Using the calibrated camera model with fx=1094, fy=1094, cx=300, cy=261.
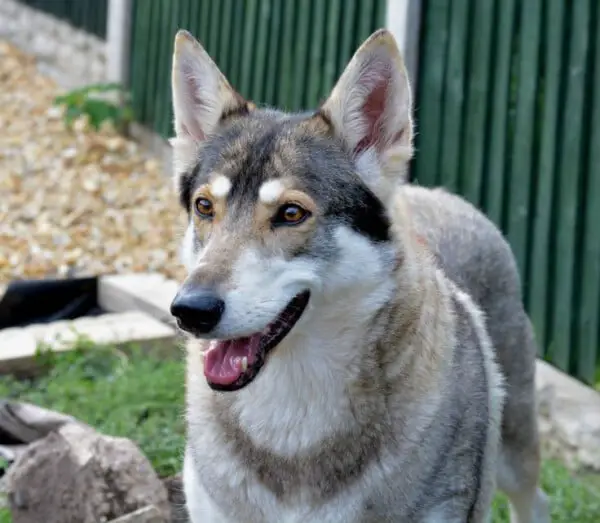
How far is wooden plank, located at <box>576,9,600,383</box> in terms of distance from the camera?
5855mm

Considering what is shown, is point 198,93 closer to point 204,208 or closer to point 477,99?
point 204,208

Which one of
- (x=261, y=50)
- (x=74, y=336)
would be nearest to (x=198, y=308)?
(x=74, y=336)

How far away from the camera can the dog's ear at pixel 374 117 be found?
3381 millimetres

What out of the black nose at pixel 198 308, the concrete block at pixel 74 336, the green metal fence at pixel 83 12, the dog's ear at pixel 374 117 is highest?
the green metal fence at pixel 83 12

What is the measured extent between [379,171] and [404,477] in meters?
0.94

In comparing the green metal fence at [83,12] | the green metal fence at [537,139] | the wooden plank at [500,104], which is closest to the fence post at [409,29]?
the green metal fence at [537,139]

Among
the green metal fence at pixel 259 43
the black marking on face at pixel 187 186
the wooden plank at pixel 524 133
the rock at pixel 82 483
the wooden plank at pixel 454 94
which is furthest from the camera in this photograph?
the green metal fence at pixel 259 43

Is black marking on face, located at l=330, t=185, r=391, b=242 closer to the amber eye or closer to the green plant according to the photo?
the amber eye

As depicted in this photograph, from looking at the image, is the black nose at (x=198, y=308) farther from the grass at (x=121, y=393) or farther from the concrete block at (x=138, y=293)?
the concrete block at (x=138, y=293)

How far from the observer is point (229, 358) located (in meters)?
3.19

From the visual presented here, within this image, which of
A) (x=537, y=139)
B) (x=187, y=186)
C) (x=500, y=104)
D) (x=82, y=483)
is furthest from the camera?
(x=500, y=104)

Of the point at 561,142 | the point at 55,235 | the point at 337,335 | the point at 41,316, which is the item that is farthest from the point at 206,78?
the point at 55,235

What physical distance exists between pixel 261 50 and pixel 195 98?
5303 mm

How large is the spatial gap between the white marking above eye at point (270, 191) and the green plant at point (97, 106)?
A: 7.34 metres
